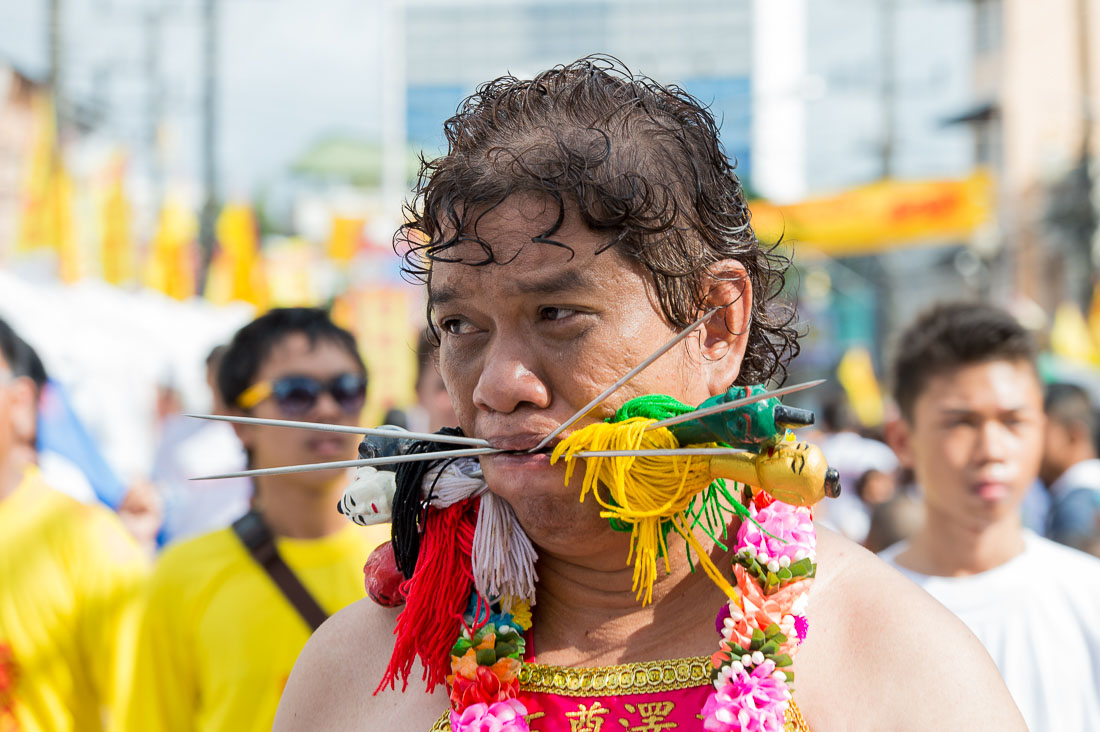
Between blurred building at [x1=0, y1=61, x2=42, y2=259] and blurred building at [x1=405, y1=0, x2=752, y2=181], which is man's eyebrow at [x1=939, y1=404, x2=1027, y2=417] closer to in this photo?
blurred building at [x1=0, y1=61, x2=42, y2=259]

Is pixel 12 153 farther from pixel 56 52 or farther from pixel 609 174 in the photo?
pixel 609 174

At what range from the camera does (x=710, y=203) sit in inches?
68.3

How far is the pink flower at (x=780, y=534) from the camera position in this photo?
169 centimetres

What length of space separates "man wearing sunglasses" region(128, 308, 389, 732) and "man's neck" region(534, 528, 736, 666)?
→ 177cm

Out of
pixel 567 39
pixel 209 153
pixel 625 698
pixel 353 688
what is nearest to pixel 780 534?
pixel 625 698

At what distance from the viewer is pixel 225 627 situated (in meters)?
3.46

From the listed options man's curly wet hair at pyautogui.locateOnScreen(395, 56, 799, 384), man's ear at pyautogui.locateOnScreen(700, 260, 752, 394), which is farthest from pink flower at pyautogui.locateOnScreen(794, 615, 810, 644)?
man's curly wet hair at pyautogui.locateOnScreen(395, 56, 799, 384)

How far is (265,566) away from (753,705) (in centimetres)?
240

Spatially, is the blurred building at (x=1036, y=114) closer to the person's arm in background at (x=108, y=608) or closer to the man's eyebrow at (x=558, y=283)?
the person's arm in background at (x=108, y=608)

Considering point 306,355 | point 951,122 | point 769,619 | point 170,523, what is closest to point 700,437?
point 769,619

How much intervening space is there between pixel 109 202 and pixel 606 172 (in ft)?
39.6

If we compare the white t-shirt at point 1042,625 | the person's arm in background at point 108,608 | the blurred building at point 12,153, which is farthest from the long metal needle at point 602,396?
the blurred building at point 12,153

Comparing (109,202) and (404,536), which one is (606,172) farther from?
(109,202)

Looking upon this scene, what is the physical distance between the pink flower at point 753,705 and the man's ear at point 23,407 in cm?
343
